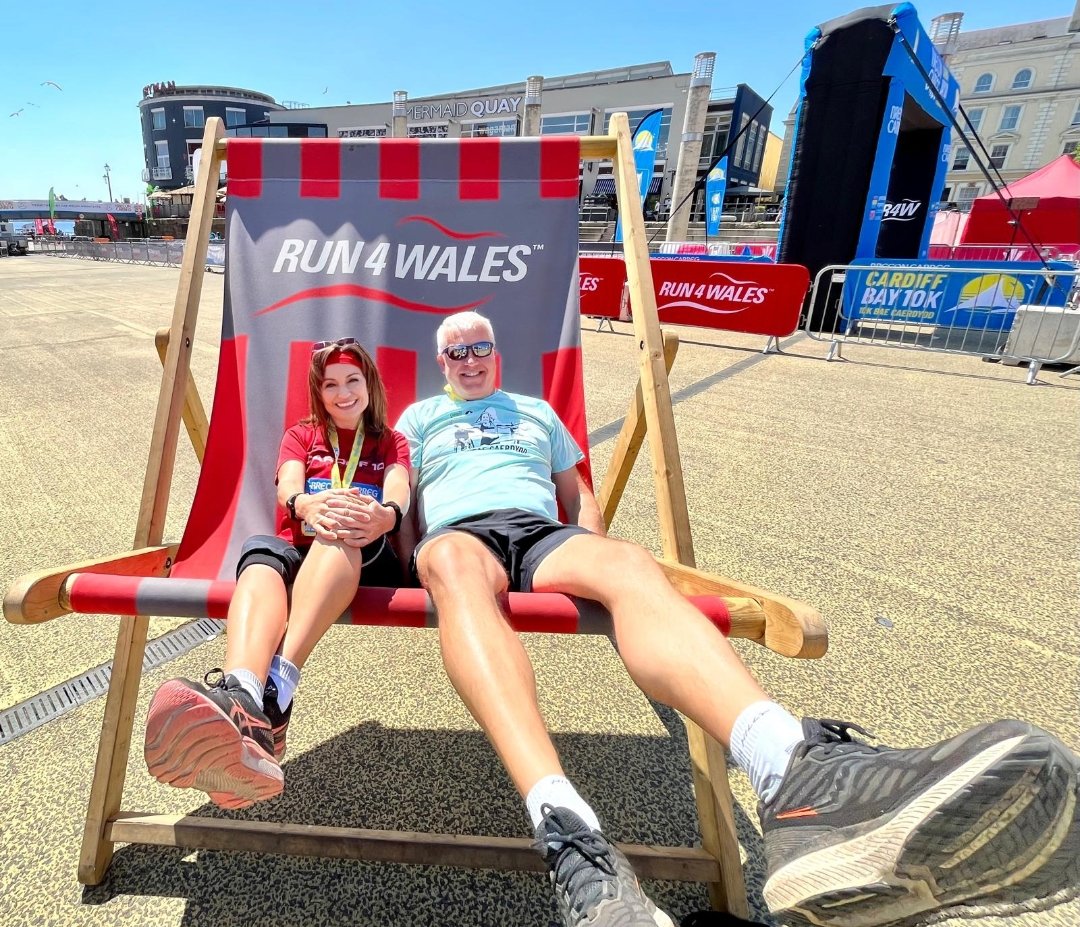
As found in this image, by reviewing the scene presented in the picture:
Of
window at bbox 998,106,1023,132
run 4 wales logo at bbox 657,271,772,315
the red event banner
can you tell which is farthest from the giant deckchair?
window at bbox 998,106,1023,132

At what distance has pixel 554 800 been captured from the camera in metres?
0.99

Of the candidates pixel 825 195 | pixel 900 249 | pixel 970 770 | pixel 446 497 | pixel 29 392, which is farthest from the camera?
pixel 900 249

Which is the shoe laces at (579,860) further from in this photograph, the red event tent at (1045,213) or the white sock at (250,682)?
the red event tent at (1045,213)

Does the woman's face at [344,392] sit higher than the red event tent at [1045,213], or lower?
lower

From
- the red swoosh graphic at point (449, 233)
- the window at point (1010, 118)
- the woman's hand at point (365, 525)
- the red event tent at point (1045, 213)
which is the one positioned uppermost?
the window at point (1010, 118)

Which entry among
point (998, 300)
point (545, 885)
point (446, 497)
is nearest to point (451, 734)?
point (545, 885)

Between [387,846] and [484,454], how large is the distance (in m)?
0.95

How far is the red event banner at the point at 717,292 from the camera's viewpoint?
7066 mm

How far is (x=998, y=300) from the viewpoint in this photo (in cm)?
838

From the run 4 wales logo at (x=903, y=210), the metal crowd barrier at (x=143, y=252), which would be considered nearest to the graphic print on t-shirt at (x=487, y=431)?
the run 4 wales logo at (x=903, y=210)

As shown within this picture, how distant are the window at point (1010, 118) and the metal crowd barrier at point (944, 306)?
144 feet

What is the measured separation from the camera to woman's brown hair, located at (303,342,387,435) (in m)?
1.69

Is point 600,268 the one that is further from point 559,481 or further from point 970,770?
point 970,770

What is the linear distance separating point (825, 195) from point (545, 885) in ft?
30.3
